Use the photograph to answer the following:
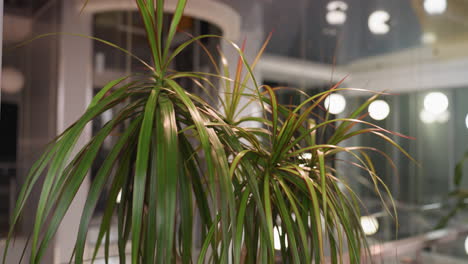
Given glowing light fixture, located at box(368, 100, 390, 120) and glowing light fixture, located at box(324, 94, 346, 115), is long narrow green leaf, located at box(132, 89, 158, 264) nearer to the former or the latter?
glowing light fixture, located at box(324, 94, 346, 115)

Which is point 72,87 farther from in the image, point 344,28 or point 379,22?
point 379,22

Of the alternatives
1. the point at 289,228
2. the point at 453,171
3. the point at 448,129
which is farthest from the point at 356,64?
the point at 289,228

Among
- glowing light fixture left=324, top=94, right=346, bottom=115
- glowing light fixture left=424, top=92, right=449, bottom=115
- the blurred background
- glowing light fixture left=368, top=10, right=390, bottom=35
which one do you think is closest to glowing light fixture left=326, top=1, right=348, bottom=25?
the blurred background

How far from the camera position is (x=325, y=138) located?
2.53 meters

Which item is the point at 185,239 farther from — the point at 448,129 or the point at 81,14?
the point at 448,129

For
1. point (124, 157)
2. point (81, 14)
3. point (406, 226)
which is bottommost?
point (406, 226)

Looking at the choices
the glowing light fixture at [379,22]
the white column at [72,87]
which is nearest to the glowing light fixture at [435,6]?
the glowing light fixture at [379,22]

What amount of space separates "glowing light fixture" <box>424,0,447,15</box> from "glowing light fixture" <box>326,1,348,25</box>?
1.18m

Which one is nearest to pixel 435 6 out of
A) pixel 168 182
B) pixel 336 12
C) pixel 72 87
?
pixel 336 12

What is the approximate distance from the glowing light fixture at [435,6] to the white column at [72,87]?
2.98 m

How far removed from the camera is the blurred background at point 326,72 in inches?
59.8

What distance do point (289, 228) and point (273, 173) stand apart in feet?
0.64

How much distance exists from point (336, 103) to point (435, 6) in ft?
5.62

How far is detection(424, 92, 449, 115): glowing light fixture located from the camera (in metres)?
3.52
